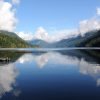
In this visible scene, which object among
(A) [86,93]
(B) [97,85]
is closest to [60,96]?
(A) [86,93]

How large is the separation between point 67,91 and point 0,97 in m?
10.6

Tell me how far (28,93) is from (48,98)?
171 inches

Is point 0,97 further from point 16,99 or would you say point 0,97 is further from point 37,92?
point 37,92

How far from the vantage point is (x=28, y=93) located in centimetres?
3647

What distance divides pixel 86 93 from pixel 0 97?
12.8 m

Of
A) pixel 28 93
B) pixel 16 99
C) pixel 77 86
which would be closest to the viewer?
pixel 16 99

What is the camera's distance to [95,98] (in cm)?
3338

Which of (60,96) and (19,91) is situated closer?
(60,96)

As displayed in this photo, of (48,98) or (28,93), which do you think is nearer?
(48,98)

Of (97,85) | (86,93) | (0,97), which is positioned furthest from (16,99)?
(97,85)

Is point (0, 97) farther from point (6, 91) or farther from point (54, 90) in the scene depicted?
point (54, 90)

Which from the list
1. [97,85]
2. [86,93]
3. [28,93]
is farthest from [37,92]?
[97,85]

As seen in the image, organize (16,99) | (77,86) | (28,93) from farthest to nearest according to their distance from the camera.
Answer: (77,86), (28,93), (16,99)

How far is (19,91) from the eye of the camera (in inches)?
1502
